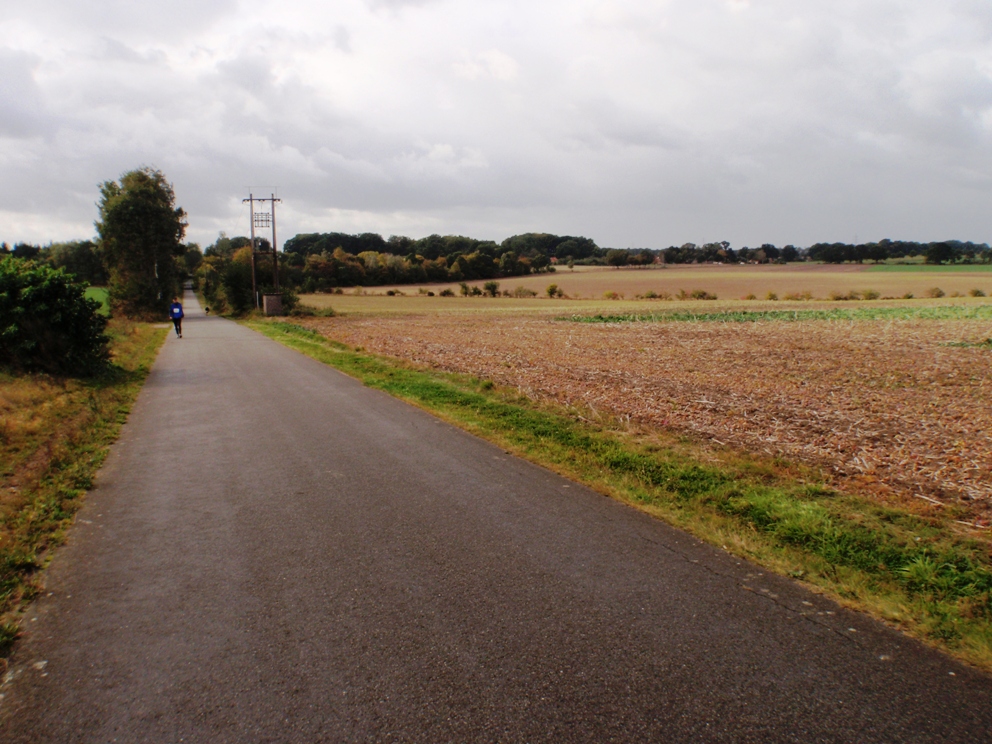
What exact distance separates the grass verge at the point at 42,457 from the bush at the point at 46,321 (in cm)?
70

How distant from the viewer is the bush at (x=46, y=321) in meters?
13.5

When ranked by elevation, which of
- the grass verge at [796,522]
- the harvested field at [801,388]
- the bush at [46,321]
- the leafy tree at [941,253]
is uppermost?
the leafy tree at [941,253]

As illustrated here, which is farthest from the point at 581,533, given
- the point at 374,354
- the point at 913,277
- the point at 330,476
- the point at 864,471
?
the point at 913,277

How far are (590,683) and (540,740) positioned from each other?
1.57ft

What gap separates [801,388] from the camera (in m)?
11.7

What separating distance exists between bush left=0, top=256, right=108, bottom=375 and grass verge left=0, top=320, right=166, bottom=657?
697 mm

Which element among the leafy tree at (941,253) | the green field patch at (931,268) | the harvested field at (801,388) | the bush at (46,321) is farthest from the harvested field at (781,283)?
the bush at (46,321)

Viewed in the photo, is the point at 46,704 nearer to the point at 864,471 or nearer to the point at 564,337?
the point at 864,471

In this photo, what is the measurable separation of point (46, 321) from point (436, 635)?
46.3 feet

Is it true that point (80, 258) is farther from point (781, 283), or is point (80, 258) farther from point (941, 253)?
point (941, 253)

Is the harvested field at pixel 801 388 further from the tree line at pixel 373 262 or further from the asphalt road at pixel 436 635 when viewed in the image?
the tree line at pixel 373 262

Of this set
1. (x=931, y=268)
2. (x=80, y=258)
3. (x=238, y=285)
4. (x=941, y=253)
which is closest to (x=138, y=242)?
(x=238, y=285)

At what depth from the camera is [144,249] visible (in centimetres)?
4438

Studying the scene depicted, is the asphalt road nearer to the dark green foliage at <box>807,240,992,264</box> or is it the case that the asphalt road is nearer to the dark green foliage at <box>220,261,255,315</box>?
the dark green foliage at <box>220,261,255,315</box>
